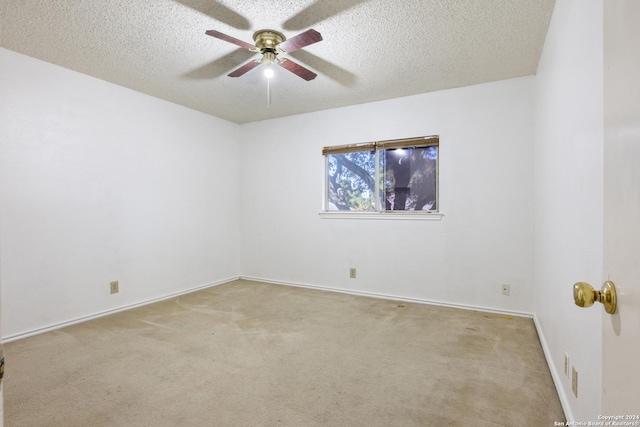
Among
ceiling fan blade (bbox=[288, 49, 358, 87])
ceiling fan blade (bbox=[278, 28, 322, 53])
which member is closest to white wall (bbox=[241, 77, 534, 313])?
ceiling fan blade (bbox=[288, 49, 358, 87])

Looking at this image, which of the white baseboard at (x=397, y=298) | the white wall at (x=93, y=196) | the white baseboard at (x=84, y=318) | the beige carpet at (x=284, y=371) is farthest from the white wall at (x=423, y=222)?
the white baseboard at (x=84, y=318)

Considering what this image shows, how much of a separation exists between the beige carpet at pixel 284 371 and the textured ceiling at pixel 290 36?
2.41 m

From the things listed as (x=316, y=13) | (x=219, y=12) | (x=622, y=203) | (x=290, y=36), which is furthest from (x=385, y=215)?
(x=622, y=203)

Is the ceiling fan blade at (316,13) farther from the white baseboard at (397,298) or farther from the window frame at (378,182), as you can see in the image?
the white baseboard at (397,298)

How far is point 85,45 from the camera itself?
2613 millimetres

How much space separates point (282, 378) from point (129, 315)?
2100 mm

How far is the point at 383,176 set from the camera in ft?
13.3

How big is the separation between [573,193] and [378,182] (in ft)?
8.33

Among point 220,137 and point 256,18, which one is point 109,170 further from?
point 256,18

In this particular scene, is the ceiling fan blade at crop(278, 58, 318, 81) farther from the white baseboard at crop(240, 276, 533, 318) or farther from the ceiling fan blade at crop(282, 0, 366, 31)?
the white baseboard at crop(240, 276, 533, 318)

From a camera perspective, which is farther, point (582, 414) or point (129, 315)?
point (129, 315)

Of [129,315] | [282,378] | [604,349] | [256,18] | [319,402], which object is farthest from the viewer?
[129,315]

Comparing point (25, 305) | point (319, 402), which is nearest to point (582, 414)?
point (319, 402)

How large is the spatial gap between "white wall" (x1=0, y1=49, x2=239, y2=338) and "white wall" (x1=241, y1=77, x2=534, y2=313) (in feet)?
3.03
